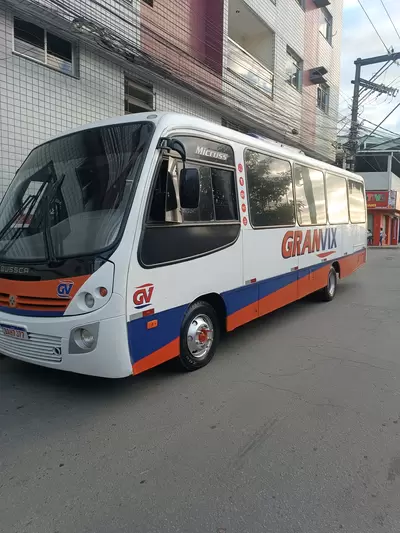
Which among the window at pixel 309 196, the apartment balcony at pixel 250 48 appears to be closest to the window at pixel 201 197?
the window at pixel 309 196

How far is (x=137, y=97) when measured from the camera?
31.8 feet

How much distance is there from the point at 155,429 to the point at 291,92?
16.2 meters

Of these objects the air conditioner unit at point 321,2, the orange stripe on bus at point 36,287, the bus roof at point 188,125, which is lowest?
the orange stripe on bus at point 36,287

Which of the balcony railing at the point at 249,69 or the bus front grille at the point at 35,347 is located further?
the balcony railing at the point at 249,69

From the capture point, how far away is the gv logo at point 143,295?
12.0ft

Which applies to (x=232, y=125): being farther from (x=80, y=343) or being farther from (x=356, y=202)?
(x=80, y=343)

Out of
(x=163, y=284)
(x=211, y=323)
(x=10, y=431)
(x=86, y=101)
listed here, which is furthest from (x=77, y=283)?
(x=86, y=101)

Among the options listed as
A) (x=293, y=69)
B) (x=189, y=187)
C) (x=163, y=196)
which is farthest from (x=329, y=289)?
(x=293, y=69)

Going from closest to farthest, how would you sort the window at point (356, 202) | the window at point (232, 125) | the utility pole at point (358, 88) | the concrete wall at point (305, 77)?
1. the window at point (356, 202)
2. the window at point (232, 125)
3. the concrete wall at point (305, 77)
4. the utility pole at point (358, 88)

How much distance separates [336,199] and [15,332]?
7336 millimetres

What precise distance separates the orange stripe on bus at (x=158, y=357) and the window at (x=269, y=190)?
2218 mm

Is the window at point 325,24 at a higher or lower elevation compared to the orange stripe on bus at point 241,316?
higher

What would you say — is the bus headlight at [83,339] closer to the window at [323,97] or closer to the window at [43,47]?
the window at [43,47]

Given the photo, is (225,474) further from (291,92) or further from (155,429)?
(291,92)
